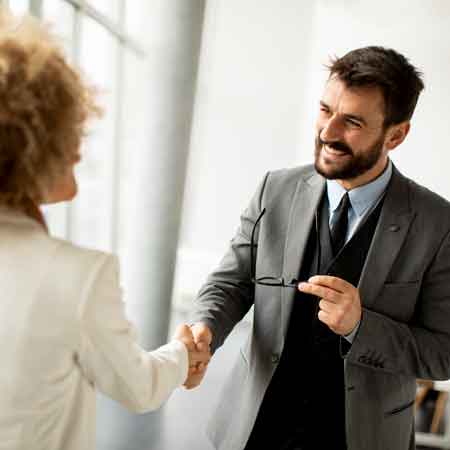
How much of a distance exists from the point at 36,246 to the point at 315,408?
1.02 metres

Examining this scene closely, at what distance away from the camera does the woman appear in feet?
2.32

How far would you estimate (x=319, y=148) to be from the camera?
146cm

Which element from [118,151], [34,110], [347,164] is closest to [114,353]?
[34,110]

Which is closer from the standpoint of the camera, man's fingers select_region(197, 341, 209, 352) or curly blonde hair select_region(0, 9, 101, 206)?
curly blonde hair select_region(0, 9, 101, 206)

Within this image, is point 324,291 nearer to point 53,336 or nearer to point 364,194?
point 364,194

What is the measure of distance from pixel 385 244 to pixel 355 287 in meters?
0.15

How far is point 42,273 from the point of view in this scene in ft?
2.35

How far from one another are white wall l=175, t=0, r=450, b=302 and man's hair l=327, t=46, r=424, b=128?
1722 millimetres

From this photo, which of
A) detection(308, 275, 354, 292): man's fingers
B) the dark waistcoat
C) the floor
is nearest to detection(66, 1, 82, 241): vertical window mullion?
the floor

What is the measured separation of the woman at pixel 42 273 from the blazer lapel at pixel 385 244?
30.5 inches

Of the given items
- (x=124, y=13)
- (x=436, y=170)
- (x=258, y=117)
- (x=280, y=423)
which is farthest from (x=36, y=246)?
(x=124, y=13)

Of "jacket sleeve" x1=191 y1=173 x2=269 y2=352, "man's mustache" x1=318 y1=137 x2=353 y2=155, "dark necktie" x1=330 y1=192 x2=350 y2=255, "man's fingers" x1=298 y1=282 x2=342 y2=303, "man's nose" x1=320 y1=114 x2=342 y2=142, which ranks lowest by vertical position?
"jacket sleeve" x1=191 y1=173 x2=269 y2=352

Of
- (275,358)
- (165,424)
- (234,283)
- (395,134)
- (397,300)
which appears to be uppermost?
(395,134)

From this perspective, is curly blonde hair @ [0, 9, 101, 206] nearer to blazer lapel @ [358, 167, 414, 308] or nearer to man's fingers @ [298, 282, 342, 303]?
man's fingers @ [298, 282, 342, 303]
